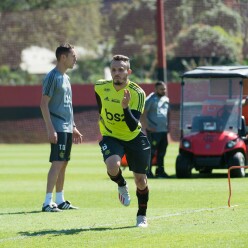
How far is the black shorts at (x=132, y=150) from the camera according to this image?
39.6 feet

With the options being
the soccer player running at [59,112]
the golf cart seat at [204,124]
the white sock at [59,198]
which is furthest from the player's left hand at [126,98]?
the golf cart seat at [204,124]

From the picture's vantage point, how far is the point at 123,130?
1220cm

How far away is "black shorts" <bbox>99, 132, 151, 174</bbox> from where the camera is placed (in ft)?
39.6

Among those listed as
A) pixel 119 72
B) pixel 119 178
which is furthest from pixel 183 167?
pixel 119 72

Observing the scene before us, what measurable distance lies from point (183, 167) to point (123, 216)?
7693 mm

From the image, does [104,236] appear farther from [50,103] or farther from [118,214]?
[50,103]

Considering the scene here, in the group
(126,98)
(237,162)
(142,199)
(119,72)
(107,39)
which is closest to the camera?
(126,98)

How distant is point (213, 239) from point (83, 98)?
33.4 meters

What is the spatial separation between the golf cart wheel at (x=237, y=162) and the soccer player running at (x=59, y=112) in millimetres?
6390

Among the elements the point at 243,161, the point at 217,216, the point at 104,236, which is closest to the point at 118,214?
the point at 217,216

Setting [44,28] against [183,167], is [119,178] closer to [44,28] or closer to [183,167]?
[183,167]

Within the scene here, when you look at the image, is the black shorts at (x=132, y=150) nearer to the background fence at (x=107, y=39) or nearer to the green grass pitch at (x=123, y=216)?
the green grass pitch at (x=123, y=216)

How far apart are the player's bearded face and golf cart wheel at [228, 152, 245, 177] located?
8.77 m

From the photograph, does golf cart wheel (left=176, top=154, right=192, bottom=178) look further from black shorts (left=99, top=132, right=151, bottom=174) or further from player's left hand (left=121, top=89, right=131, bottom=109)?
player's left hand (left=121, top=89, right=131, bottom=109)
